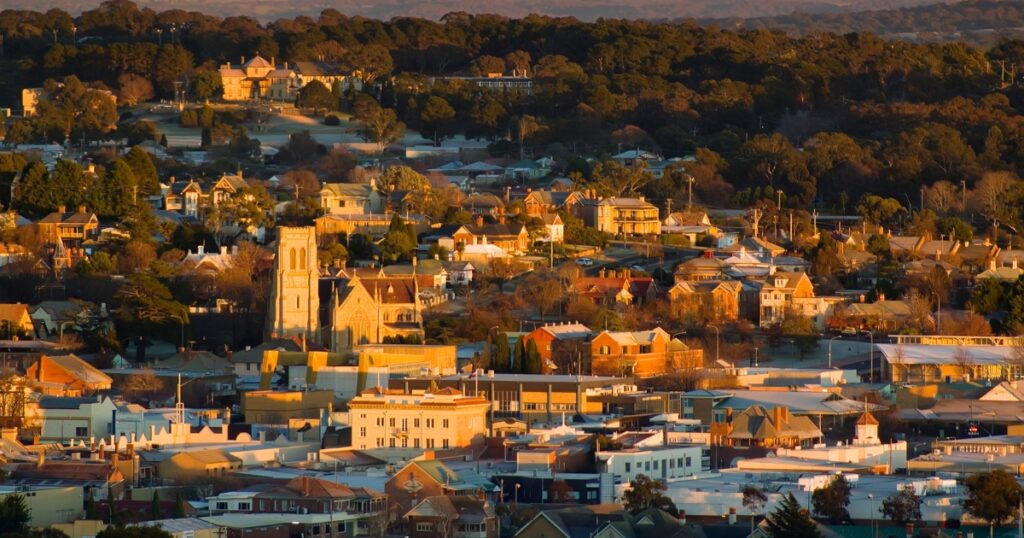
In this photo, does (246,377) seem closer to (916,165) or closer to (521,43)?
(916,165)

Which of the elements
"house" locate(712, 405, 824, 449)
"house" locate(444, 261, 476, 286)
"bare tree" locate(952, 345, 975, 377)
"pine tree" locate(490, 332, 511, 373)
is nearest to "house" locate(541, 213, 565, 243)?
"house" locate(444, 261, 476, 286)

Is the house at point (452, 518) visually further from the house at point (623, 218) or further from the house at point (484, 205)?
the house at point (623, 218)

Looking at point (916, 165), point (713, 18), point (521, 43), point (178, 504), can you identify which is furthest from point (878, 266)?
point (713, 18)

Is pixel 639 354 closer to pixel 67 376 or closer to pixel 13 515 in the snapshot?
pixel 67 376

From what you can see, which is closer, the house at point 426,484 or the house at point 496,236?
the house at point 426,484

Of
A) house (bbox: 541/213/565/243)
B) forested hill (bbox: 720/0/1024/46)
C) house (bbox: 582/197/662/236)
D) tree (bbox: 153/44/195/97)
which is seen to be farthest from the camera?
forested hill (bbox: 720/0/1024/46)

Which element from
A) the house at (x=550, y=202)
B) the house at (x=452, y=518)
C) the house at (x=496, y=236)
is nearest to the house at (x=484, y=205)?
the house at (x=550, y=202)

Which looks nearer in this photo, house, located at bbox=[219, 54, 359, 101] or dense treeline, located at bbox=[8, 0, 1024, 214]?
dense treeline, located at bbox=[8, 0, 1024, 214]

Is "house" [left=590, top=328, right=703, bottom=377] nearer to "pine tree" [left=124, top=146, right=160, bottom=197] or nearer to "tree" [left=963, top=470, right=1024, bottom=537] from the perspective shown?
"tree" [left=963, top=470, right=1024, bottom=537]
